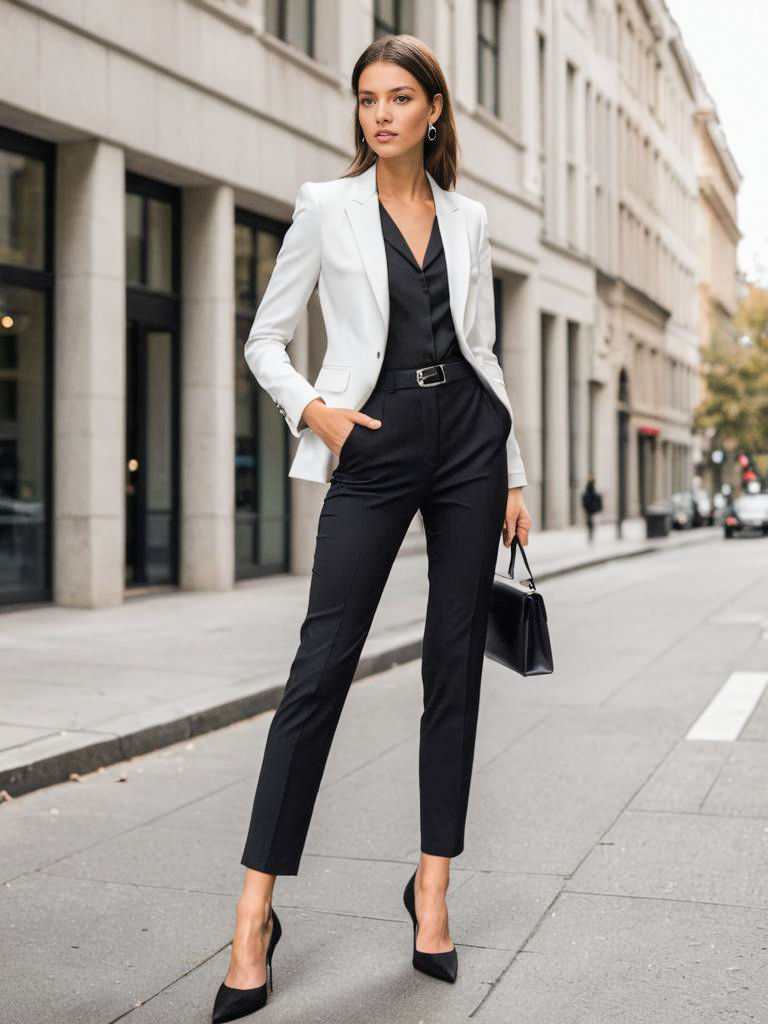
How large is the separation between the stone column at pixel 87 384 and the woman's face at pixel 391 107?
1053 cm

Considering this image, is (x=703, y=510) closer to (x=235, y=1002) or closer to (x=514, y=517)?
(x=514, y=517)

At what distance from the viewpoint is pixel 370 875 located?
453cm

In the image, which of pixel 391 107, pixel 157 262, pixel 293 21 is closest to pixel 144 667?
pixel 391 107

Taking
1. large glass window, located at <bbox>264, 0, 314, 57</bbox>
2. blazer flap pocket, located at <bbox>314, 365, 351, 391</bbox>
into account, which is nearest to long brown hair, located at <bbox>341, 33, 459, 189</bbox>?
blazer flap pocket, located at <bbox>314, 365, 351, 391</bbox>

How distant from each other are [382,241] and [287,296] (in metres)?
0.26

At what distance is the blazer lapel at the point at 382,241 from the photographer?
3281 millimetres

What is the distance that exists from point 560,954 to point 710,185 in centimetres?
7111

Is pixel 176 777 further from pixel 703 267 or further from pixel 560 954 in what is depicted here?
pixel 703 267

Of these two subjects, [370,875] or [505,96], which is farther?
[505,96]

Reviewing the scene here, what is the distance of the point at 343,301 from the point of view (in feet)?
10.9

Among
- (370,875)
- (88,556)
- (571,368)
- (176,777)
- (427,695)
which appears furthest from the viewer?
(571,368)

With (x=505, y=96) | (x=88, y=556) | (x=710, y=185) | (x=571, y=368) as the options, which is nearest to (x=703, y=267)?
(x=710, y=185)

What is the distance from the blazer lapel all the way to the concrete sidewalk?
3366 mm

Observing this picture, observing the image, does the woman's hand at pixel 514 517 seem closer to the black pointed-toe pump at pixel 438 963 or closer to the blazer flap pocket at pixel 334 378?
the blazer flap pocket at pixel 334 378
